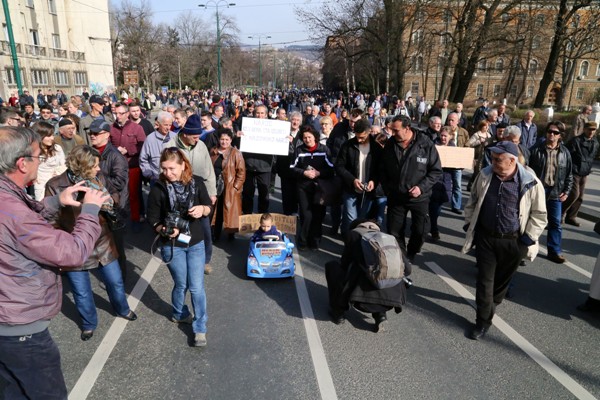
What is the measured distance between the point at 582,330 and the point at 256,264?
3684 mm

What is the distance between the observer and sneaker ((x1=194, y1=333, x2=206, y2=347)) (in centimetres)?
376

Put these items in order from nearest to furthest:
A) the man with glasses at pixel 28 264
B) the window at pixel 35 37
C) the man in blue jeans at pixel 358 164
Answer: the man with glasses at pixel 28 264
the man in blue jeans at pixel 358 164
the window at pixel 35 37

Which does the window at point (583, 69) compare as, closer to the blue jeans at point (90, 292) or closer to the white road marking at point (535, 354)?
the white road marking at point (535, 354)

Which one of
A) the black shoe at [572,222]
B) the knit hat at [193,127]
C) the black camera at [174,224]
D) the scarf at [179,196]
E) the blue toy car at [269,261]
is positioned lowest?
the black shoe at [572,222]

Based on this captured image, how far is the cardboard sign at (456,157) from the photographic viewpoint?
716 cm

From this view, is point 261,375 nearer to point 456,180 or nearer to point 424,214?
point 424,214

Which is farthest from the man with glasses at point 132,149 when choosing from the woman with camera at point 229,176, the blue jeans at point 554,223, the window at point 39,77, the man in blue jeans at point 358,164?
the window at point 39,77

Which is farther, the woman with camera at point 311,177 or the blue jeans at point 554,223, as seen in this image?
the woman with camera at point 311,177

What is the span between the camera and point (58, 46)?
4416cm

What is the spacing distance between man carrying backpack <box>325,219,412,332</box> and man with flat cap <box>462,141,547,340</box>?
2.73ft

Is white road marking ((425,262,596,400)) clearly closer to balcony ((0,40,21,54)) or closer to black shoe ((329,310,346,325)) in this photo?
black shoe ((329,310,346,325))

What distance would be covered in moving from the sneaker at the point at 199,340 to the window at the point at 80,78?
171 ft

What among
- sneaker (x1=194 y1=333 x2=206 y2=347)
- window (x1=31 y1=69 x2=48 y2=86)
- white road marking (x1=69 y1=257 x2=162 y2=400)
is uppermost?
window (x1=31 y1=69 x2=48 y2=86)

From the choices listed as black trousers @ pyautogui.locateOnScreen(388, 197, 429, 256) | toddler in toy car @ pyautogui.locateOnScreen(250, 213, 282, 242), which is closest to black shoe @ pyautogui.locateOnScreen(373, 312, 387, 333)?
black trousers @ pyautogui.locateOnScreen(388, 197, 429, 256)
